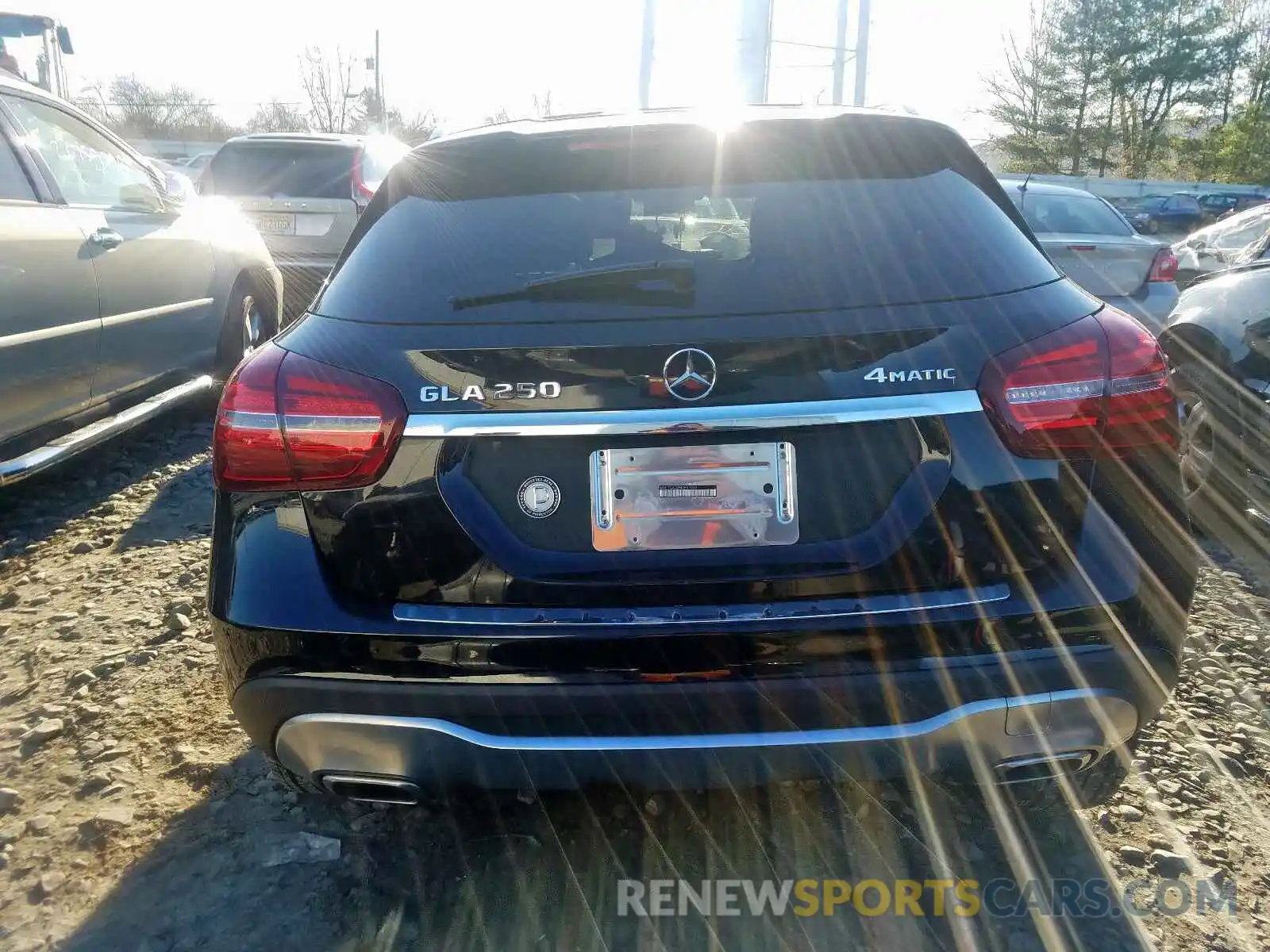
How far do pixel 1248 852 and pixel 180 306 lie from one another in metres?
5.12

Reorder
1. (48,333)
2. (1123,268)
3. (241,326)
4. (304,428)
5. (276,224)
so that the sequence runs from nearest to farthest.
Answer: (304,428) → (48,333) → (241,326) → (1123,268) → (276,224)

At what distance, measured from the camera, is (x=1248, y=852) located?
7.73ft

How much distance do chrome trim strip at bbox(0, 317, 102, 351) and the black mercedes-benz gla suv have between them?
238 cm

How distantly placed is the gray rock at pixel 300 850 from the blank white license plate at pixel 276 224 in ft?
22.9

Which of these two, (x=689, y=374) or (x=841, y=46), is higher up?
(x=841, y=46)

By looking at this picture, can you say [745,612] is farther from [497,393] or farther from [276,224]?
[276,224]

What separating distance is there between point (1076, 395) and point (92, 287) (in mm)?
4068

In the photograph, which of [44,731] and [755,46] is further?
[755,46]

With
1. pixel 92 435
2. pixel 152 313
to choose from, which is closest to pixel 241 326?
pixel 152 313

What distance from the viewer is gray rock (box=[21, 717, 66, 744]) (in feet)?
9.26

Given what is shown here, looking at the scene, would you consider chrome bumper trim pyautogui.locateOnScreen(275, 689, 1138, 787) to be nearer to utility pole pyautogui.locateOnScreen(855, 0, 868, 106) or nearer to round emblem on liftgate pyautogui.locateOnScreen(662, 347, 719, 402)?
round emblem on liftgate pyautogui.locateOnScreen(662, 347, 719, 402)

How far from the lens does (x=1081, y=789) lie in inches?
87.3

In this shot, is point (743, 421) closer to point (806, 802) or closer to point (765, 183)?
point (765, 183)

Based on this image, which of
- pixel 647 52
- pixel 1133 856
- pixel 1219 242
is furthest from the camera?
pixel 647 52
